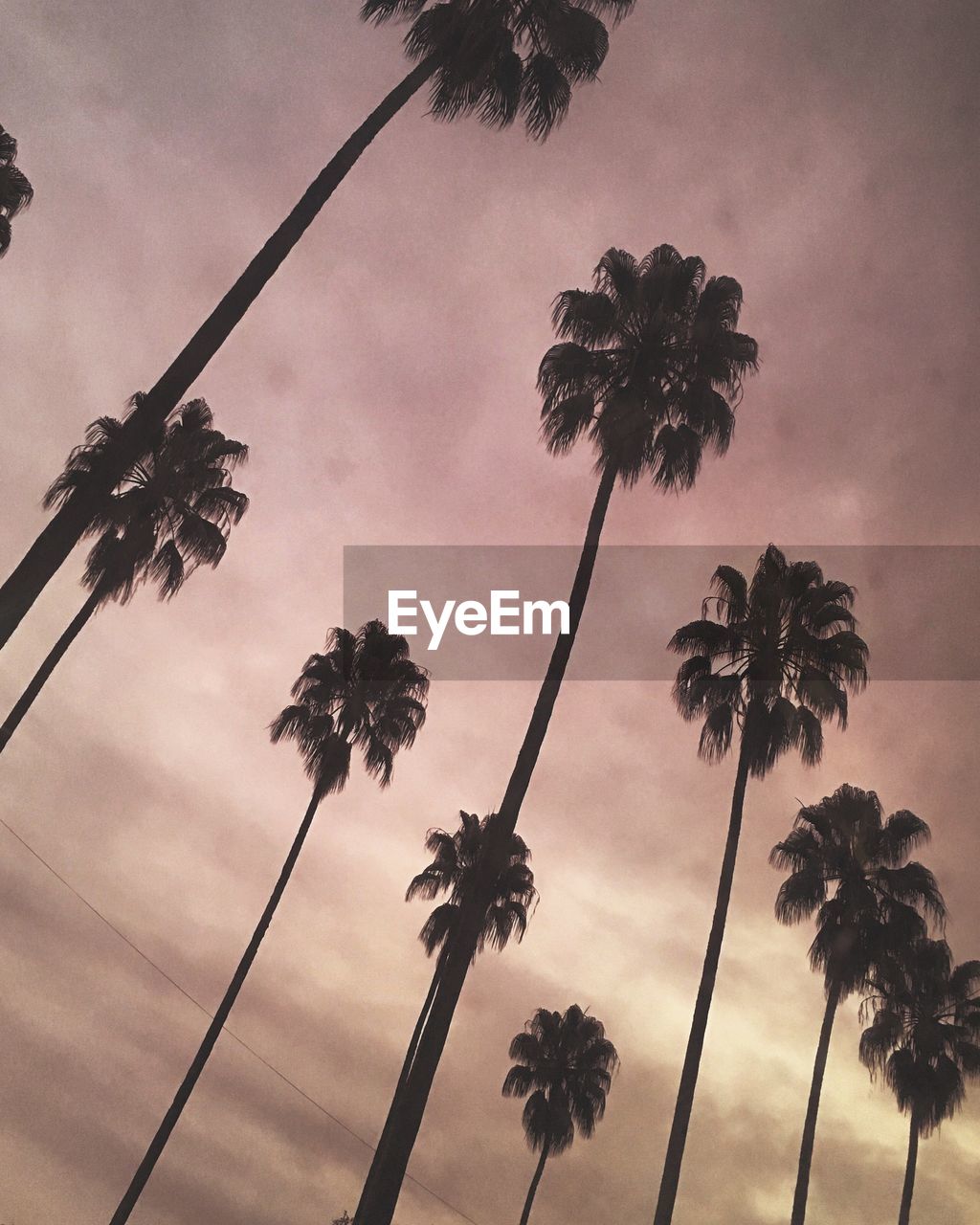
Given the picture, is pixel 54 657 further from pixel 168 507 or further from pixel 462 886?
pixel 462 886

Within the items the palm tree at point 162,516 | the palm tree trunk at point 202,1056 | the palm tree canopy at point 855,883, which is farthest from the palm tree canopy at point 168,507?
the palm tree canopy at point 855,883

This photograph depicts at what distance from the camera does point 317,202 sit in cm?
1122

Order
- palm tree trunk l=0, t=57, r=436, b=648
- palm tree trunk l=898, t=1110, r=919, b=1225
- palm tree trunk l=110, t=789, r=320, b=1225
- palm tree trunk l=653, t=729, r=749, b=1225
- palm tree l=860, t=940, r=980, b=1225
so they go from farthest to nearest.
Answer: palm tree trunk l=898, t=1110, r=919, b=1225
palm tree l=860, t=940, r=980, b=1225
palm tree trunk l=110, t=789, r=320, b=1225
palm tree trunk l=653, t=729, r=749, b=1225
palm tree trunk l=0, t=57, r=436, b=648

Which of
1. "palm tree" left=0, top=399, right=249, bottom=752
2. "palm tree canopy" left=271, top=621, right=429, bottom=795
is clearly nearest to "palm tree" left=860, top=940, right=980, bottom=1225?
"palm tree canopy" left=271, top=621, right=429, bottom=795

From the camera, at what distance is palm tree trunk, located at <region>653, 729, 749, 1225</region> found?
611 inches

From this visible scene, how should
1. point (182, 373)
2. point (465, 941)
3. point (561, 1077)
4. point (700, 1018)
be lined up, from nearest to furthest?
point (182, 373) → point (465, 941) → point (700, 1018) → point (561, 1077)

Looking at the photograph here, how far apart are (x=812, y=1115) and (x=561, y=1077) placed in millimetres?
17025

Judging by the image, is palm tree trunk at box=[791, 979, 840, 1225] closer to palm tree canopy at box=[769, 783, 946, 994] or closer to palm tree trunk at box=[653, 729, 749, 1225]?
palm tree canopy at box=[769, 783, 946, 994]

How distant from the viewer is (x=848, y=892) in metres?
23.8

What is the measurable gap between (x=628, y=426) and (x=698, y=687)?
20.9ft

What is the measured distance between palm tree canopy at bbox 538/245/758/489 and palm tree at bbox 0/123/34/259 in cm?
1755

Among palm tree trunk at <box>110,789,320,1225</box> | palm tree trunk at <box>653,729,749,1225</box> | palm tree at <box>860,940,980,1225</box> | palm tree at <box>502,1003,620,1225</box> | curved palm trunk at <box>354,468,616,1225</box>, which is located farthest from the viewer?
palm tree at <box>502,1003,620,1225</box>

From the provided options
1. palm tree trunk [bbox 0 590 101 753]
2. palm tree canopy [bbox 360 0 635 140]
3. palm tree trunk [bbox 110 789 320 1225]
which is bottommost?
palm tree trunk [bbox 110 789 320 1225]

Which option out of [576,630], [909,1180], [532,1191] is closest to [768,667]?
[576,630]
